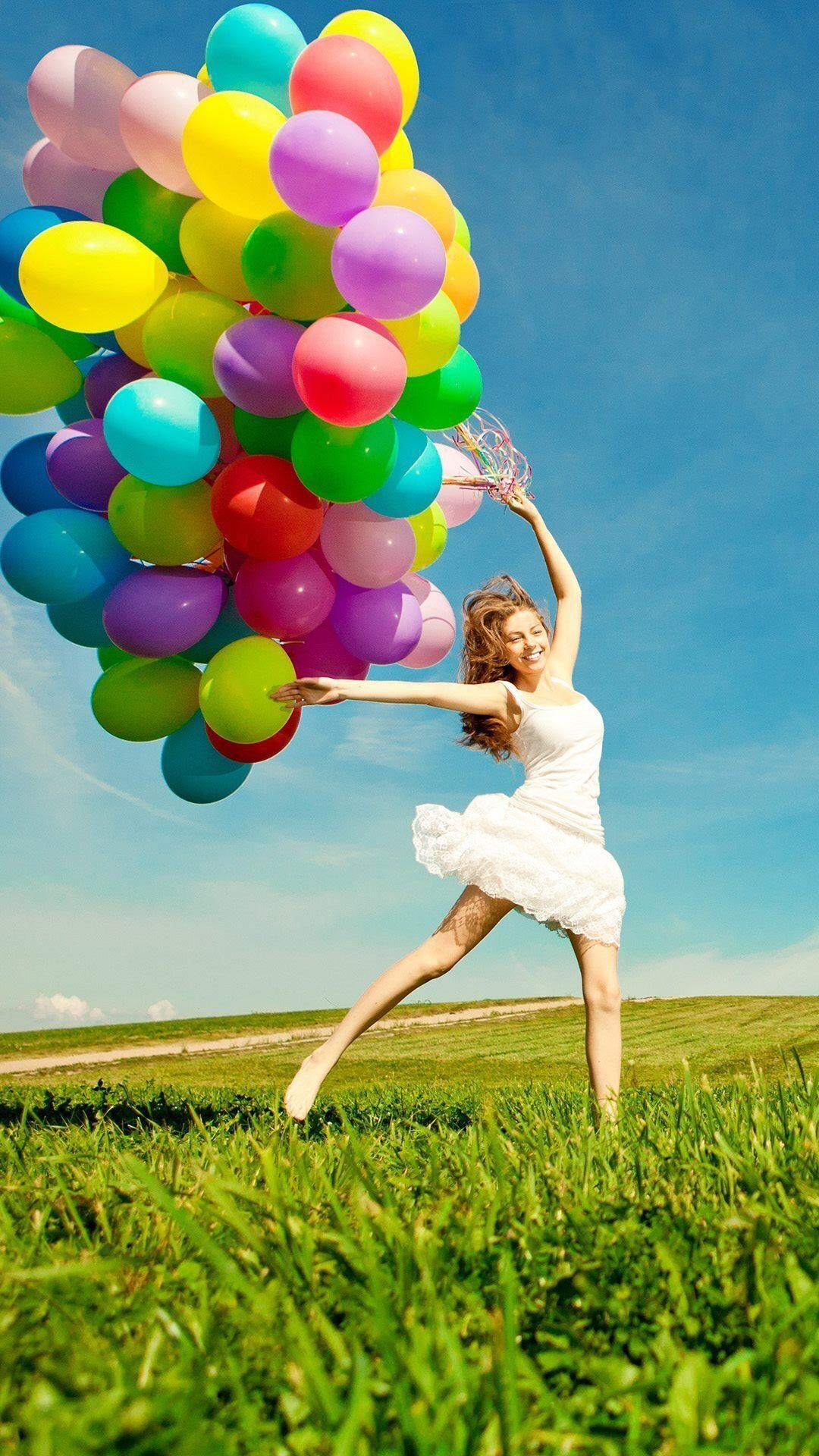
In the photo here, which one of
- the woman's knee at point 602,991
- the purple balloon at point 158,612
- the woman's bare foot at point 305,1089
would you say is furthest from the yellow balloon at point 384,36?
the woman's bare foot at point 305,1089

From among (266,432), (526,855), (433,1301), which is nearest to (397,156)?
(266,432)

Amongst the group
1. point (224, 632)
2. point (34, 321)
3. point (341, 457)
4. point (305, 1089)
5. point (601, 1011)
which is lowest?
point (305, 1089)

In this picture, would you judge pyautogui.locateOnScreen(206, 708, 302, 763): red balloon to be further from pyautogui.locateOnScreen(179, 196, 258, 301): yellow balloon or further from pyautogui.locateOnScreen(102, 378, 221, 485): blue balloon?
pyautogui.locateOnScreen(179, 196, 258, 301): yellow balloon

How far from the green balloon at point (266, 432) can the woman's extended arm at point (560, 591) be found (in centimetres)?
109

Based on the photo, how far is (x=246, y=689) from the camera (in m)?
3.40

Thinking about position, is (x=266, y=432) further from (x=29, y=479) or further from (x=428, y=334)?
(x=29, y=479)

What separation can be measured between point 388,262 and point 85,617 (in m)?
1.84

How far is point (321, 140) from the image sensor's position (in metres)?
3.06

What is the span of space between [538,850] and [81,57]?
3.49 meters

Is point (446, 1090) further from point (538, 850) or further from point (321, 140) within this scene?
point (321, 140)

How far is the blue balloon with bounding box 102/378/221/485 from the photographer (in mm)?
3240

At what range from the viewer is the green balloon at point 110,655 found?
4070mm

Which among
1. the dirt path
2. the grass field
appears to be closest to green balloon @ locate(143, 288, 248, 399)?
the grass field

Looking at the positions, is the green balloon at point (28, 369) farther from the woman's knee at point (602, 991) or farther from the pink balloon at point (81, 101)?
the woman's knee at point (602, 991)
